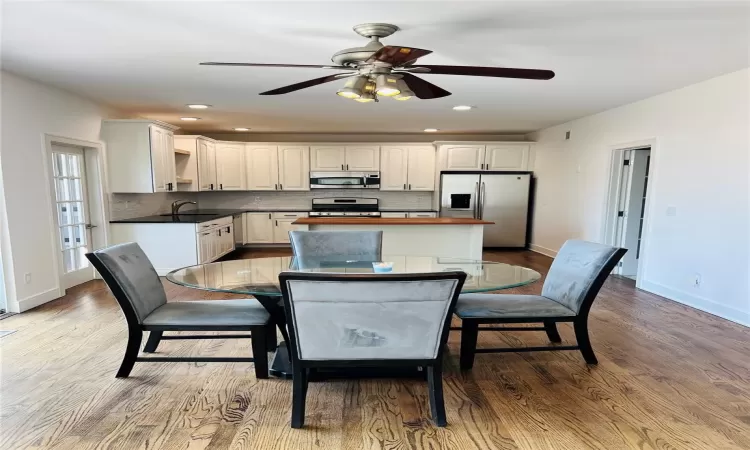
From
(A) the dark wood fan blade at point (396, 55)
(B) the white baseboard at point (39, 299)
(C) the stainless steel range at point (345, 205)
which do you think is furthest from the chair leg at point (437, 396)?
(C) the stainless steel range at point (345, 205)

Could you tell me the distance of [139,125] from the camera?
459 centimetres

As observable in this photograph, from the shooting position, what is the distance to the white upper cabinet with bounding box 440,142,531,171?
22.1ft

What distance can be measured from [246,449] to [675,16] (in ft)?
10.6

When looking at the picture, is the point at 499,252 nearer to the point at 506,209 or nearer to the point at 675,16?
the point at 506,209

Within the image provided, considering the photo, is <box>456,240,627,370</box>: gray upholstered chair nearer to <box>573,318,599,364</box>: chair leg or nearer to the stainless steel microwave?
<box>573,318,599,364</box>: chair leg

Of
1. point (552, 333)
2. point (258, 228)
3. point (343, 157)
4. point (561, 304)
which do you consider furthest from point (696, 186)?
point (258, 228)

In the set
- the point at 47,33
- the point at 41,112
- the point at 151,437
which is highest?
the point at 47,33

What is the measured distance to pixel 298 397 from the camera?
177 cm

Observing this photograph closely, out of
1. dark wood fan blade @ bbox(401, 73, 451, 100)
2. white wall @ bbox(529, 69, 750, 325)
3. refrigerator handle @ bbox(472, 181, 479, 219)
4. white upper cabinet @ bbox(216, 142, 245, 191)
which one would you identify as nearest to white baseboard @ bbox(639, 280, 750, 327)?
white wall @ bbox(529, 69, 750, 325)

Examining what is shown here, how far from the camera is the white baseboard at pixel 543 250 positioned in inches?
239

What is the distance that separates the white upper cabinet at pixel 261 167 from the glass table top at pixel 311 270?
4236mm

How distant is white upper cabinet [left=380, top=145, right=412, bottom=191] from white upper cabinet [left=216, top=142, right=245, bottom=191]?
8.52 feet

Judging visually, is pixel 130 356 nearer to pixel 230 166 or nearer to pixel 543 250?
pixel 230 166

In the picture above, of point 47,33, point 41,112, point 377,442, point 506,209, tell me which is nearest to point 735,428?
point 377,442
